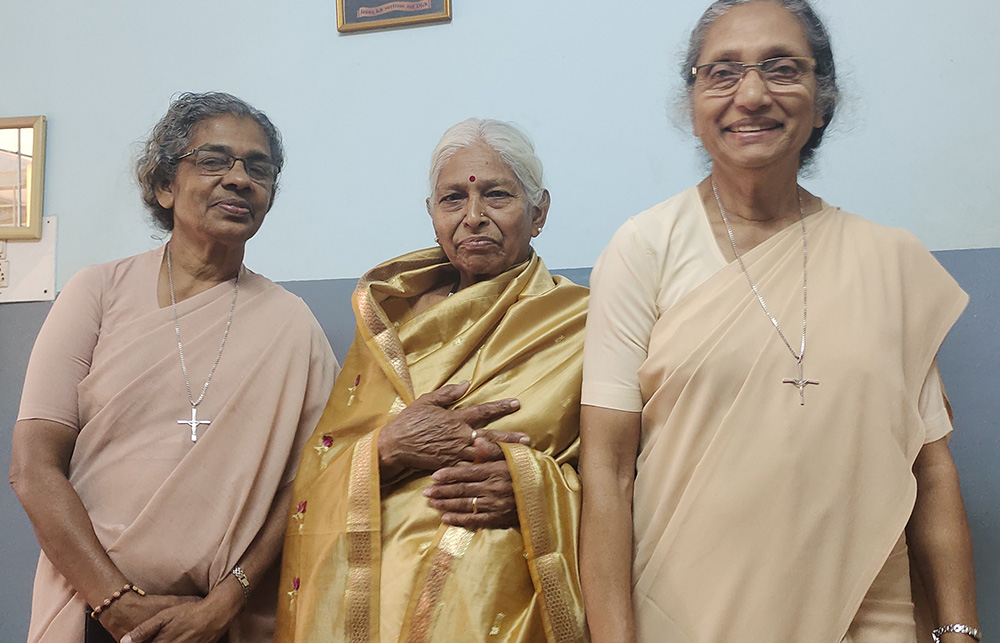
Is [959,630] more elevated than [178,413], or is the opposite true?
[178,413]

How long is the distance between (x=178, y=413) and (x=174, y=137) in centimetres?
72

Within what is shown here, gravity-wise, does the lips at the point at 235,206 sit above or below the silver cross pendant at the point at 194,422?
above

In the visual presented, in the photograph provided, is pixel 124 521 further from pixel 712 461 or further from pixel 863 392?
pixel 863 392

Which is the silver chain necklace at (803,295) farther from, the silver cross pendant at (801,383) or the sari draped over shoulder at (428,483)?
the sari draped over shoulder at (428,483)

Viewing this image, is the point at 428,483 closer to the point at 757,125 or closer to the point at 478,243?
the point at 478,243

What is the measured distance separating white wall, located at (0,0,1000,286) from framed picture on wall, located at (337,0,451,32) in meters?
0.04

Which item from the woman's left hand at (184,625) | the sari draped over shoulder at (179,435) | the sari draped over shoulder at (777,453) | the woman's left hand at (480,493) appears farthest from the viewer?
the sari draped over shoulder at (179,435)

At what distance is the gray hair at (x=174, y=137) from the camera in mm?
2430

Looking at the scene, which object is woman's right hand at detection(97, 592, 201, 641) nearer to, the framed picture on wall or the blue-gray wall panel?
the blue-gray wall panel

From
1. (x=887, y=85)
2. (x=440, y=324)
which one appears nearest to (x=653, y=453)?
(x=440, y=324)

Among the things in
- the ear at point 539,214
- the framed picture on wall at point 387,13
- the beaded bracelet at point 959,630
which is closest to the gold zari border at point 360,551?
the ear at point 539,214

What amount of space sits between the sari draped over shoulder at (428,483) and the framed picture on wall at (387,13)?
939mm

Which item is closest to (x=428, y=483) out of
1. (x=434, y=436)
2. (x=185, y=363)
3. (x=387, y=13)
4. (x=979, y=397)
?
(x=434, y=436)

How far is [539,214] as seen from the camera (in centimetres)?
239
